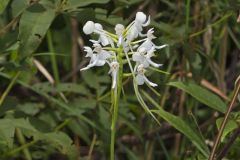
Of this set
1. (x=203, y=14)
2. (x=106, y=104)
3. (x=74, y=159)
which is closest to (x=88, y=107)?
(x=106, y=104)

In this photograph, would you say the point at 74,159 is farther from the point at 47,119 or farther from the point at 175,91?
the point at 175,91

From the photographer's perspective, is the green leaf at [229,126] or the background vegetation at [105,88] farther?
the background vegetation at [105,88]

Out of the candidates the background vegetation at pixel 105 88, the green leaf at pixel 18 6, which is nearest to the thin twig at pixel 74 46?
the background vegetation at pixel 105 88

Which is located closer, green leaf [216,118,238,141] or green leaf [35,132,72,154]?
green leaf [216,118,238,141]

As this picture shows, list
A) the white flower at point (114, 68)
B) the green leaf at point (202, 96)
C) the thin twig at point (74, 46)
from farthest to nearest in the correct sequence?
the thin twig at point (74, 46)
the green leaf at point (202, 96)
the white flower at point (114, 68)

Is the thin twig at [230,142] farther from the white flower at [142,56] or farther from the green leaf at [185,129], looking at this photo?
the white flower at [142,56]

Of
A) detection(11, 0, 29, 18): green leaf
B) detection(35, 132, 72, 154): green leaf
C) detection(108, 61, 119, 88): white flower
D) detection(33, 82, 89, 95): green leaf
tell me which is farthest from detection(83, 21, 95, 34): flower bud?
detection(33, 82, 89, 95): green leaf

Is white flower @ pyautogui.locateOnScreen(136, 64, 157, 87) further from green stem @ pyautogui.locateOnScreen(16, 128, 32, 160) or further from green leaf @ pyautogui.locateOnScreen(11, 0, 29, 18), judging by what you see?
green stem @ pyautogui.locateOnScreen(16, 128, 32, 160)

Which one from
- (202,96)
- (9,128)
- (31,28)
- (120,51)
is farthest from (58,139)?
(120,51)
